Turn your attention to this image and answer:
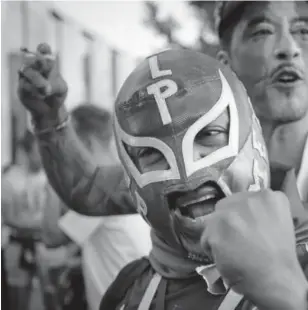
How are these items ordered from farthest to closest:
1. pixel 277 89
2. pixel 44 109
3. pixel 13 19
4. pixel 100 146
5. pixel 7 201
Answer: pixel 13 19 → pixel 7 201 → pixel 100 146 → pixel 44 109 → pixel 277 89

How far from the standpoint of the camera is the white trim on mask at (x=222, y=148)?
95 cm

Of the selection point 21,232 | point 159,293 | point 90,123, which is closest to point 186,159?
point 159,293

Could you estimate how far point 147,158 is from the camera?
3.35 ft

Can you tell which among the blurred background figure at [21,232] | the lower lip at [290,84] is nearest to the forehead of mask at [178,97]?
the lower lip at [290,84]

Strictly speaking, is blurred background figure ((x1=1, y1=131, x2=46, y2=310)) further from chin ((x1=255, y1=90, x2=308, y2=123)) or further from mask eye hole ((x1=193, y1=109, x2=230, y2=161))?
mask eye hole ((x1=193, y1=109, x2=230, y2=161))

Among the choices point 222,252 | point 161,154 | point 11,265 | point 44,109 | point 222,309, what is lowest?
point 11,265

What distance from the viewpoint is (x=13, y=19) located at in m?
4.24

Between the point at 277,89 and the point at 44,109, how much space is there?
0.53 metres

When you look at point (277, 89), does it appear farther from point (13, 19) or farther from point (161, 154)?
point (13, 19)

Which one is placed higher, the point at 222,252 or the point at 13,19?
the point at 13,19

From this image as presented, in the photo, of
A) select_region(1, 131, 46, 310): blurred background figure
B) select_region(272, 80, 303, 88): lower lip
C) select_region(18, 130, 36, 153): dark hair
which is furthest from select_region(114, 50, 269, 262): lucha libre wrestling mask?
select_region(18, 130, 36, 153): dark hair

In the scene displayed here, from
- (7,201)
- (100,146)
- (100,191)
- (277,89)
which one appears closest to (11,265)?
(7,201)

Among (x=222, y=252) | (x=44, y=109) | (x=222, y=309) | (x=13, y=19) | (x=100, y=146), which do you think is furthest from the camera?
(x=13, y=19)

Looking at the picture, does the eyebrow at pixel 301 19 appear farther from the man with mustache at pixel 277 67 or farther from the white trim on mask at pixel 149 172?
the white trim on mask at pixel 149 172
